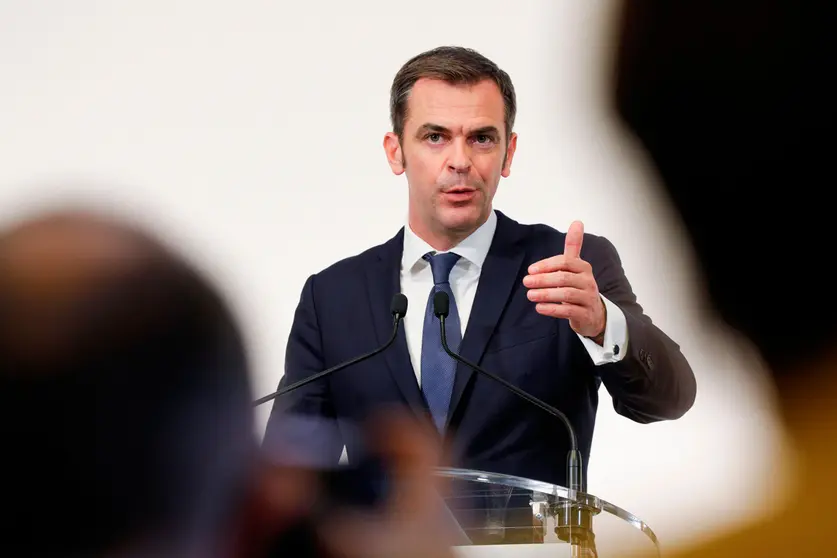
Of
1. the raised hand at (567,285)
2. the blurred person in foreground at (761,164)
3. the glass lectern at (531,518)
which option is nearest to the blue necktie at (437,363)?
the raised hand at (567,285)

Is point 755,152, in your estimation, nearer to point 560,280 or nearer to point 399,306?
point 560,280

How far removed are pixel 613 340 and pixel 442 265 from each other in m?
0.74

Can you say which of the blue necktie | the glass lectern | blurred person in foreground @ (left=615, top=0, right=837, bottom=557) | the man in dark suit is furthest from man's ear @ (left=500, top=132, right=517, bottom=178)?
blurred person in foreground @ (left=615, top=0, right=837, bottom=557)

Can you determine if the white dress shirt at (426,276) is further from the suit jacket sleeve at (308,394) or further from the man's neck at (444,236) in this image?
the suit jacket sleeve at (308,394)

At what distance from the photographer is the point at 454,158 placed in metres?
3.03

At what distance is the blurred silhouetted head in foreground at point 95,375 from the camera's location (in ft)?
1.74

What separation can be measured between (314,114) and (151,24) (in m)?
0.65

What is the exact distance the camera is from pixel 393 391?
8.95 feet

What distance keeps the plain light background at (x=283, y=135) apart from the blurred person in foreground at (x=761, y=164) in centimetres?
243

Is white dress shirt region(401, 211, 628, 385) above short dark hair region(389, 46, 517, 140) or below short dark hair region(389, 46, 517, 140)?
below

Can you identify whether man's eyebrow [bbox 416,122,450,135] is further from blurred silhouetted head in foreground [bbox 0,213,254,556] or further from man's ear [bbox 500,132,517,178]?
blurred silhouetted head in foreground [bbox 0,213,254,556]

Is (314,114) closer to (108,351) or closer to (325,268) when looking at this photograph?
(325,268)

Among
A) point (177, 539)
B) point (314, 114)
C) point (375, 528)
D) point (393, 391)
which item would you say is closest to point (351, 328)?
point (393, 391)

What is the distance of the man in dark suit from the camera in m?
2.41
